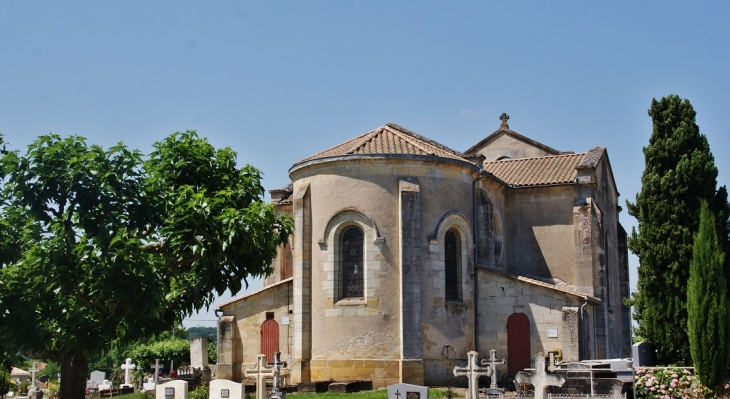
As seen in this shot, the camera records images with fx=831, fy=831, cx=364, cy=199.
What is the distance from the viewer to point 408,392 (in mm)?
18781

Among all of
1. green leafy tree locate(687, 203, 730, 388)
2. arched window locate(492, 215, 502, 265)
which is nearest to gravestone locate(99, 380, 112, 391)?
arched window locate(492, 215, 502, 265)

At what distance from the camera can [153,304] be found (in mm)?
17703

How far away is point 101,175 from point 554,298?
15.9 m

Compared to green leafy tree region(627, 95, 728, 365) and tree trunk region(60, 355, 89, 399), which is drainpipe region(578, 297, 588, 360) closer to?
green leafy tree region(627, 95, 728, 365)

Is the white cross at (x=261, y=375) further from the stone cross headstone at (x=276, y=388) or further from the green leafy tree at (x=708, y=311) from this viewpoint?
the green leafy tree at (x=708, y=311)

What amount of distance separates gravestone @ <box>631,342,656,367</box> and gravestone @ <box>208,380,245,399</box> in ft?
40.2

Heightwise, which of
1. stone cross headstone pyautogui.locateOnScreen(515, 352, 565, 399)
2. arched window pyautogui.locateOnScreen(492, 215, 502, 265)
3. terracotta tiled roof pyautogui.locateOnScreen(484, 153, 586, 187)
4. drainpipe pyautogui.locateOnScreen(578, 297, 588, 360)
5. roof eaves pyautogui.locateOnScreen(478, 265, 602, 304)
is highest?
terracotta tiled roof pyautogui.locateOnScreen(484, 153, 586, 187)

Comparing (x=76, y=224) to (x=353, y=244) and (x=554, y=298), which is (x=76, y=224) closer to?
(x=353, y=244)

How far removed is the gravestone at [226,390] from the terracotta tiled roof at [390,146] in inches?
376

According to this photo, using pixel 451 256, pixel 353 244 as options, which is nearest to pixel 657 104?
pixel 451 256

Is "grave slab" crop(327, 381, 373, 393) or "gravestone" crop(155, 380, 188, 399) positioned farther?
"grave slab" crop(327, 381, 373, 393)

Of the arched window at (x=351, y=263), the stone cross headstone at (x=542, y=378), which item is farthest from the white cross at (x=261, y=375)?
the stone cross headstone at (x=542, y=378)

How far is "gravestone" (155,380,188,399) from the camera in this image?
20.8 m

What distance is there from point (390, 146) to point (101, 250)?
12.5 metres
